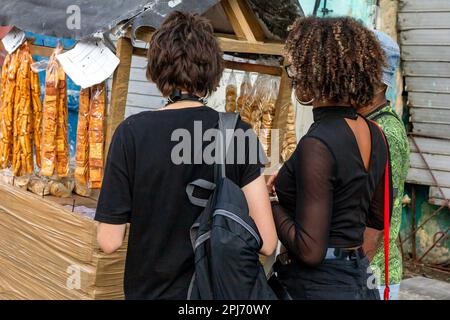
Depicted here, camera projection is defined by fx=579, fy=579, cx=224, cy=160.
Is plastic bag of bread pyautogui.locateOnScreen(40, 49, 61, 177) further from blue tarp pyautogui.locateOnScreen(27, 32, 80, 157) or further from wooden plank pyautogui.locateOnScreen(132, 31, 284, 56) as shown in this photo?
blue tarp pyautogui.locateOnScreen(27, 32, 80, 157)

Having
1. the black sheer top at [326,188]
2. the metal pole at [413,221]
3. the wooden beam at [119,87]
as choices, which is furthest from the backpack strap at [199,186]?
the metal pole at [413,221]

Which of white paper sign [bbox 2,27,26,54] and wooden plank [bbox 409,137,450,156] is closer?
white paper sign [bbox 2,27,26,54]

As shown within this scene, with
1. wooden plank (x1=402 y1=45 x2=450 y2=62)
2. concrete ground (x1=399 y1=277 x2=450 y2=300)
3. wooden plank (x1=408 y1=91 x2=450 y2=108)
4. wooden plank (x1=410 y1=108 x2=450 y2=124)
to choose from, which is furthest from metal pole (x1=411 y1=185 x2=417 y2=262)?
wooden plank (x1=402 y1=45 x2=450 y2=62)

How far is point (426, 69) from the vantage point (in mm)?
5141

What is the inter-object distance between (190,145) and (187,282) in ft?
1.58

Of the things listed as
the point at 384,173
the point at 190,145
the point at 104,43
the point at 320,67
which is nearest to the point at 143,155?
the point at 190,145

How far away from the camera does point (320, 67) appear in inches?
75.2

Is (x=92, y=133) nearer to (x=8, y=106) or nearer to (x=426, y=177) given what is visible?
(x=8, y=106)

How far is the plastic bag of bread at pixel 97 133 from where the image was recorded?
319cm

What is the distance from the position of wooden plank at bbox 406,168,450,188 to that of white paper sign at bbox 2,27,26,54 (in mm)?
3532

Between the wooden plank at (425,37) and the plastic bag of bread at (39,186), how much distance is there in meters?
3.40

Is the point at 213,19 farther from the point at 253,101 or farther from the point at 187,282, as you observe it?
the point at 187,282

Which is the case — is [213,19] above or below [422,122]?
above

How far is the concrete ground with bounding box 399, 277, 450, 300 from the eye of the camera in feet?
15.4
